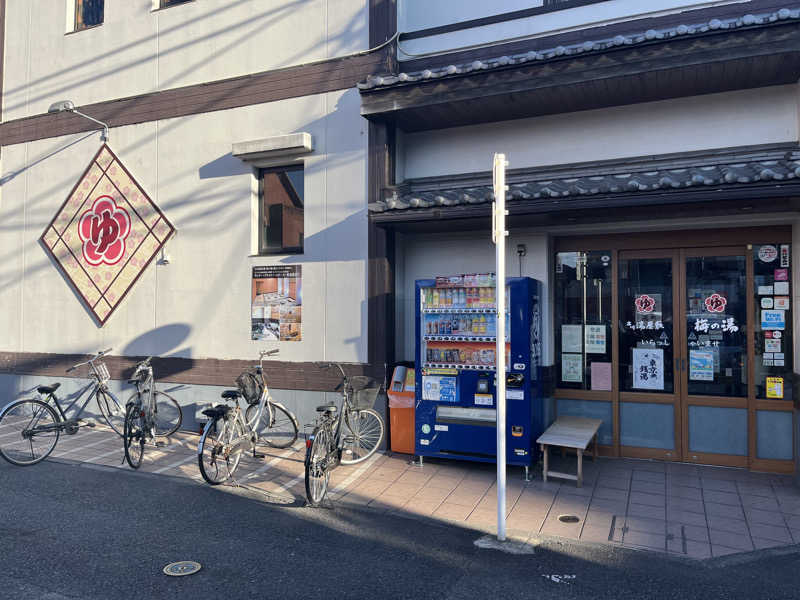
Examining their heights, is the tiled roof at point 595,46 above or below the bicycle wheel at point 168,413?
above

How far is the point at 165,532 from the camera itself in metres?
5.05

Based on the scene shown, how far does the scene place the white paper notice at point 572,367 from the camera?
25.0ft

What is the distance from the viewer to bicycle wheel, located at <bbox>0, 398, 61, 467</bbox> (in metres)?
7.05

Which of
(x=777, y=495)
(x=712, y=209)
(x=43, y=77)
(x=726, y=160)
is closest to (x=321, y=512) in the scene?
(x=777, y=495)

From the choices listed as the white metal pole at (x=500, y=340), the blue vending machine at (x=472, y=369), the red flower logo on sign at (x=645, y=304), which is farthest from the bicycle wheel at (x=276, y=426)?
the red flower logo on sign at (x=645, y=304)

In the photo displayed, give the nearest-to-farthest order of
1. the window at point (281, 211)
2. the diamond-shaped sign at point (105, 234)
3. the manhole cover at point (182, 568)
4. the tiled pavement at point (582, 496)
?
the manhole cover at point (182, 568), the tiled pavement at point (582, 496), the window at point (281, 211), the diamond-shaped sign at point (105, 234)

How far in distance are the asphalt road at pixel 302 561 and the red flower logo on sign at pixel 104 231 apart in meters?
4.83

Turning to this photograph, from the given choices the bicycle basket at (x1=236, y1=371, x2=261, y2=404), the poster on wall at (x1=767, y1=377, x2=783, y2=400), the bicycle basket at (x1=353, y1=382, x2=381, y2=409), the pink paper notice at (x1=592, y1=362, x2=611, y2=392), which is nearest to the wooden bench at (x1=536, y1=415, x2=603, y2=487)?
the pink paper notice at (x1=592, y1=362, x2=611, y2=392)

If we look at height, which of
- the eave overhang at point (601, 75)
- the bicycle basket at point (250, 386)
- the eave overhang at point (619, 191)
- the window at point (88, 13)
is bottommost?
the bicycle basket at point (250, 386)

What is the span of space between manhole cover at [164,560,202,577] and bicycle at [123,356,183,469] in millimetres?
2896

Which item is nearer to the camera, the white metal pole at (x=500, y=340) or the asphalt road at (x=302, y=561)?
the asphalt road at (x=302, y=561)

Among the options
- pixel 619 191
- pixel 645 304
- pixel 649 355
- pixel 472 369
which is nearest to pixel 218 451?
pixel 472 369

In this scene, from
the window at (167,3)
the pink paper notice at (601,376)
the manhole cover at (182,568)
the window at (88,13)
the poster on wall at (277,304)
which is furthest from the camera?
the window at (88,13)

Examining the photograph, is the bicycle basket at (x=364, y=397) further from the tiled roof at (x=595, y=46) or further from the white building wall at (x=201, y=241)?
the tiled roof at (x=595, y=46)
